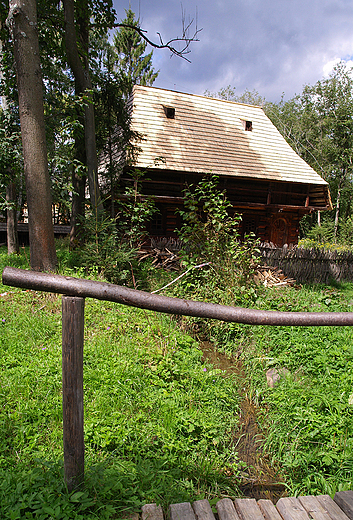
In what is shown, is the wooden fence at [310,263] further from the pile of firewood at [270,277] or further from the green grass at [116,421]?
the green grass at [116,421]

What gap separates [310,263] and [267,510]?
8.25m

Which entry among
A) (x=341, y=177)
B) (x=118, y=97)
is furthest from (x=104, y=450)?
(x=341, y=177)

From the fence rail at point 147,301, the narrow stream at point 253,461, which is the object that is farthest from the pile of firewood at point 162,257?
the fence rail at point 147,301

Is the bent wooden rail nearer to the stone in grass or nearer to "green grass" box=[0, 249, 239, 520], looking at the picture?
"green grass" box=[0, 249, 239, 520]

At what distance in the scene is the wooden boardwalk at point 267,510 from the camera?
5.93ft

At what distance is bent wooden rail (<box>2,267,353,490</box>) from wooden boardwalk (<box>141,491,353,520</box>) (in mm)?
592

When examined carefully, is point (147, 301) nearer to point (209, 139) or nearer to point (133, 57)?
point (209, 139)

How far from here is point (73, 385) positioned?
1.70m

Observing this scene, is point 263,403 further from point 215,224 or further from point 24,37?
point 24,37

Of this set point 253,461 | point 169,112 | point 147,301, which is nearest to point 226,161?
point 169,112

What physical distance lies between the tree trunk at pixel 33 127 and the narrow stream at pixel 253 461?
14.2 feet

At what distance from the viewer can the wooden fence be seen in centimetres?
887

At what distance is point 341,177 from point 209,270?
26009 mm

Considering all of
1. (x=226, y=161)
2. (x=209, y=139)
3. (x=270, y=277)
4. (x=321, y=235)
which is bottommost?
(x=270, y=277)
